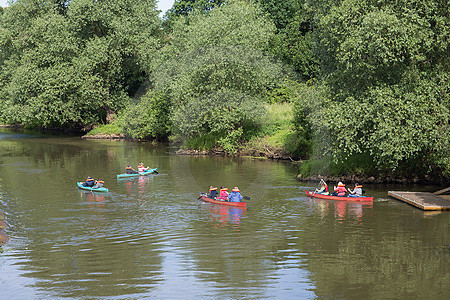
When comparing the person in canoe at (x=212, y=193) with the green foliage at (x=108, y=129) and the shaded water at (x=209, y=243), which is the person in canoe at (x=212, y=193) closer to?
the shaded water at (x=209, y=243)

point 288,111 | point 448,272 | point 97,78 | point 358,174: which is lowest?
point 448,272

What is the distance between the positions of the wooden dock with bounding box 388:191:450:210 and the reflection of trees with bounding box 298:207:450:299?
172 cm

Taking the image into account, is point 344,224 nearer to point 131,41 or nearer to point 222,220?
point 222,220

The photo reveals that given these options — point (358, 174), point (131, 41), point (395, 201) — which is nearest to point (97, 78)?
point (131, 41)

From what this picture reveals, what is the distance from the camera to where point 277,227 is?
27750mm

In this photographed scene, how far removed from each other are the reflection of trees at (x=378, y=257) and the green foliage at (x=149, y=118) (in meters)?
38.9

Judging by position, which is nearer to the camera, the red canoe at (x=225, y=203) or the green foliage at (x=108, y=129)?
the red canoe at (x=225, y=203)

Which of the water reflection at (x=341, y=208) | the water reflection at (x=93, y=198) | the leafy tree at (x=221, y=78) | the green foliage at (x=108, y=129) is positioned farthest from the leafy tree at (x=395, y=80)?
the green foliage at (x=108, y=129)

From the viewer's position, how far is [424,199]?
3228cm

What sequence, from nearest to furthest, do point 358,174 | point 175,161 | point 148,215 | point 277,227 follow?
point 277,227 < point 148,215 < point 358,174 < point 175,161

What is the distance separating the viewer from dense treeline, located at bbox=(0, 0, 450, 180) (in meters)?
33.3

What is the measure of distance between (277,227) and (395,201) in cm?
906

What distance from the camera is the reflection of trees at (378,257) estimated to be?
19000 millimetres

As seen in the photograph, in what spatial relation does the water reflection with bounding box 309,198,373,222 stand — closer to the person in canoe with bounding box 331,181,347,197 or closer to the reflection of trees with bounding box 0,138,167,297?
the person in canoe with bounding box 331,181,347,197
